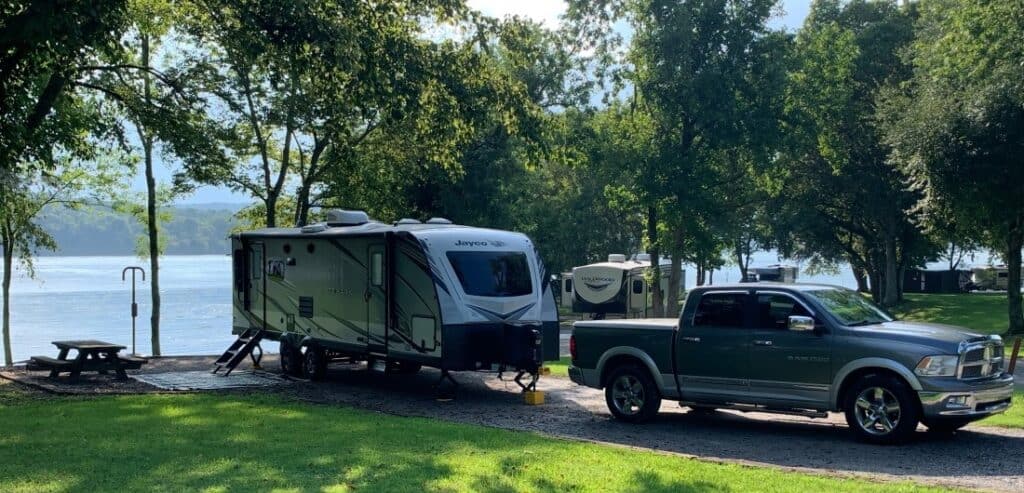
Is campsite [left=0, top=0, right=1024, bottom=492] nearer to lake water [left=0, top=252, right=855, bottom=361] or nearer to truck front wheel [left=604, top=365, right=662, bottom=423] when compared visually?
truck front wheel [left=604, top=365, right=662, bottom=423]

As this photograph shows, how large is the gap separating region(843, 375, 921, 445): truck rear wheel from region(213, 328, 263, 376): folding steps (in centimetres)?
1233

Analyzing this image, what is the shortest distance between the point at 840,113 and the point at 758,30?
459 inches

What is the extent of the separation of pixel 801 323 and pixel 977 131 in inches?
672

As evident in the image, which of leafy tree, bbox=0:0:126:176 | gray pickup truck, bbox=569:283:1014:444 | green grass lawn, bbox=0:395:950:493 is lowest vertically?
green grass lawn, bbox=0:395:950:493

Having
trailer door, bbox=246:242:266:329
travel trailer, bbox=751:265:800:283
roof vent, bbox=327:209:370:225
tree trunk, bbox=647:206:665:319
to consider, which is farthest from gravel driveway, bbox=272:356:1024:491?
tree trunk, bbox=647:206:665:319

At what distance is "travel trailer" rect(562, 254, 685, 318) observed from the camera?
39.5 m

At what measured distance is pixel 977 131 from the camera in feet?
84.1

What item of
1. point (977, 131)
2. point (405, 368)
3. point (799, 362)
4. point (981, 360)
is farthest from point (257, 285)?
point (977, 131)

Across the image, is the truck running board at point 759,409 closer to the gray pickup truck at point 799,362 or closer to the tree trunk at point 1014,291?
the gray pickup truck at point 799,362

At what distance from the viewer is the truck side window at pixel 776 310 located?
12.0 metres

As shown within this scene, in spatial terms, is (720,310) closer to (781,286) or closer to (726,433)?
(781,286)

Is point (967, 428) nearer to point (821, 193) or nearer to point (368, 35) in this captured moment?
point (368, 35)

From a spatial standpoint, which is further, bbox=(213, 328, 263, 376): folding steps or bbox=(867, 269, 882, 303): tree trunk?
bbox=(867, 269, 882, 303): tree trunk

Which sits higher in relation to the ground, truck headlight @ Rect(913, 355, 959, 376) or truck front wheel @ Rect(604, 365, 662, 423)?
truck headlight @ Rect(913, 355, 959, 376)
